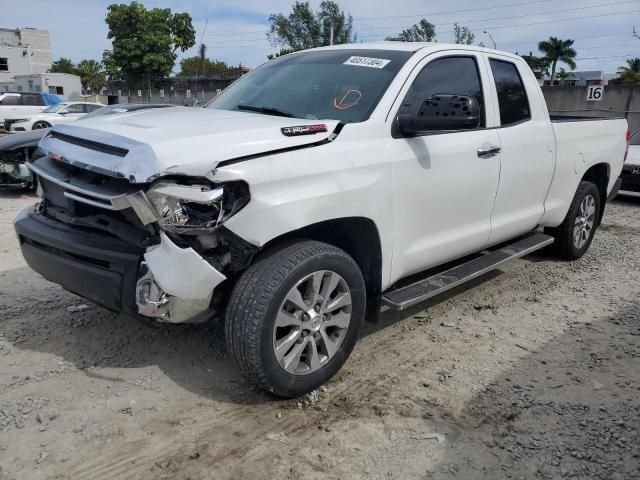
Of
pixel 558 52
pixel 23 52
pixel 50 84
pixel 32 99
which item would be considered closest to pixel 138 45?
pixel 50 84

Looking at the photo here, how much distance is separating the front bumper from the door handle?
2135 mm

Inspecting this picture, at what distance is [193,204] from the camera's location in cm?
258

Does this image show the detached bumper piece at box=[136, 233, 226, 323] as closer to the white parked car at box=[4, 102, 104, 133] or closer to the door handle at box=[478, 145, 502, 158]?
the door handle at box=[478, 145, 502, 158]

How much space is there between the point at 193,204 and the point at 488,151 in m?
2.24

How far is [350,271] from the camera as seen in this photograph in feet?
10.00

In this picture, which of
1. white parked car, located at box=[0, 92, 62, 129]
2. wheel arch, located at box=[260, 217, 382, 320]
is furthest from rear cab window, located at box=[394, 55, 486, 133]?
white parked car, located at box=[0, 92, 62, 129]

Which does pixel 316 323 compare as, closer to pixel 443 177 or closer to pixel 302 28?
pixel 443 177

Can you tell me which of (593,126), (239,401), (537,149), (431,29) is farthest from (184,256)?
(431,29)

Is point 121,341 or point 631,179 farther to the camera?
point 631,179

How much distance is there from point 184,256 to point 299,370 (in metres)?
0.93

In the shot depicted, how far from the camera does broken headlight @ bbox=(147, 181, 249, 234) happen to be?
2.50 metres

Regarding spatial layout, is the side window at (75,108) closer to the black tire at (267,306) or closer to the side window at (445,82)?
the side window at (445,82)

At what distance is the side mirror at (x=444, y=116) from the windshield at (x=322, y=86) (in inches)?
9.6

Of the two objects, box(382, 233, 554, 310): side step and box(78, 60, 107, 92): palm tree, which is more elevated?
box(78, 60, 107, 92): palm tree
